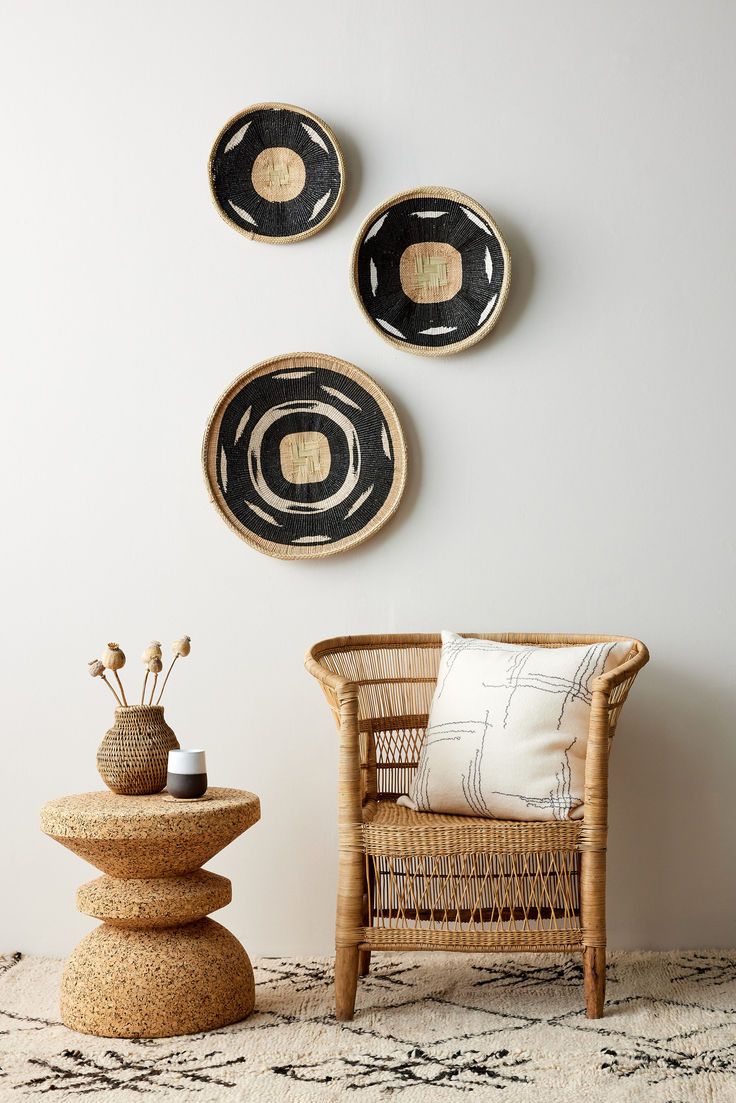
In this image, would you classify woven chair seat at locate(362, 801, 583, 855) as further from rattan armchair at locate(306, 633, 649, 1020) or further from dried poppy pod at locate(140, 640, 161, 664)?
dried poppy pod at locate(140, 640, 161, 664)

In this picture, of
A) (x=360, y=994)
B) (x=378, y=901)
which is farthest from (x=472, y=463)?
(x=360, y=994)

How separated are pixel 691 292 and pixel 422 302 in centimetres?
61

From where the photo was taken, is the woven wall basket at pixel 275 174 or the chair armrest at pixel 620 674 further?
the woven wall basket at pixel 275 174

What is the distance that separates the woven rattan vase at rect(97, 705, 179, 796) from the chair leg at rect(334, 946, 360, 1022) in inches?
18.1

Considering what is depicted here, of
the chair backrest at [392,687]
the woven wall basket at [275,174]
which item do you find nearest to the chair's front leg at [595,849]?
the chair backrest at [392,687]

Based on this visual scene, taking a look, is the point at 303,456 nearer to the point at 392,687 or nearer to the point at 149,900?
the point at 392,687

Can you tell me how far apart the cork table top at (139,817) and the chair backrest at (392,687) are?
382mm

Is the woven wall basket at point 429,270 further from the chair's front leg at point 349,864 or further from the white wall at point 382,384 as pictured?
the chair's front leg at point 349,864

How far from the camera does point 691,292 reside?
2320 millimetres

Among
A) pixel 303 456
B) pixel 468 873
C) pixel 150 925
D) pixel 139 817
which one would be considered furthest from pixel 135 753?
pixel 303 456

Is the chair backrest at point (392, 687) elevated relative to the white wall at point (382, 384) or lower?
lower

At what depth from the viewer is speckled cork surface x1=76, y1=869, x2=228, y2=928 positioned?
1.78 metres

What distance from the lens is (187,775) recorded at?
1.85 metres

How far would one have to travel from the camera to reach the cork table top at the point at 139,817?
1.73 meters
